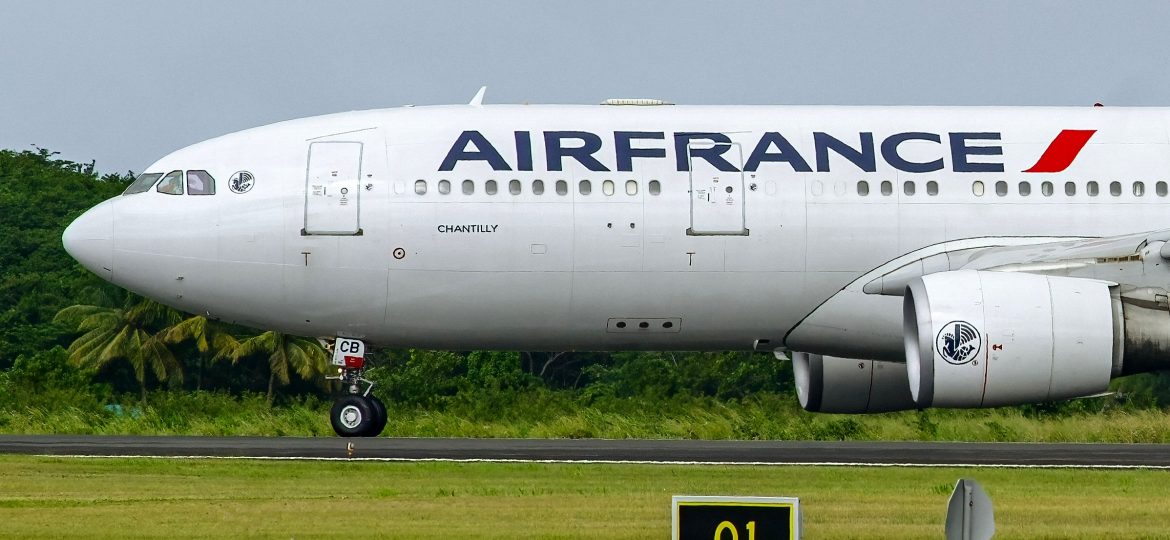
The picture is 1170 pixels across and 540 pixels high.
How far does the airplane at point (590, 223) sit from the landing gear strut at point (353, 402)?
26 mm

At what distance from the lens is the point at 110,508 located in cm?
1414

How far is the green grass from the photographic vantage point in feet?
86.3

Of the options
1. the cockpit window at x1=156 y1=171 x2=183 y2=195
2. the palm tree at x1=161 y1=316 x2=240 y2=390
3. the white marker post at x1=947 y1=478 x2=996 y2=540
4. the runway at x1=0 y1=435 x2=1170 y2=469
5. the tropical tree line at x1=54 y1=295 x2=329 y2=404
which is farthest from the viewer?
the palm tree at x1=161 y1=316 x2=240 y2=390

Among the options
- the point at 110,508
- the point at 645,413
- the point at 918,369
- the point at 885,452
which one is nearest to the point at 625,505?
the point at 110,508

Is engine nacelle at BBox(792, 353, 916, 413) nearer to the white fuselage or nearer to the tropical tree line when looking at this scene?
the white fuselage

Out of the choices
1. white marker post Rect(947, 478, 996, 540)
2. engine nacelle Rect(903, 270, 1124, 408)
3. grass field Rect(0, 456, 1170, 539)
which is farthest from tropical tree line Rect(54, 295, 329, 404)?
white marker post Rect(947, 478, 996, 540)

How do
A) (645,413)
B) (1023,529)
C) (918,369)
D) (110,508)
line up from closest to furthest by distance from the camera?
(1023,529)
(110,508)
(918,369)
(645,413)

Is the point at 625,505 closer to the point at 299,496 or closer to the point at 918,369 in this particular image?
the point at 299,496

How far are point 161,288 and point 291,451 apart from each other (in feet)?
9.04

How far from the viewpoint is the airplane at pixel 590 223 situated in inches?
811

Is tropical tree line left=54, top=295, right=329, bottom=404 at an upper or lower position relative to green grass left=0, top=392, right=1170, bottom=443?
upper

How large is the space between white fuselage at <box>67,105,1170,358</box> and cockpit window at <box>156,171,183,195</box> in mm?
113

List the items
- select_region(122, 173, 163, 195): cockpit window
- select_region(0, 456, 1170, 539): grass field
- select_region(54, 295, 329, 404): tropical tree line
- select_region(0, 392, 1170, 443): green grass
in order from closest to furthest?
1. select_region(0, 456, 1170, 539): grass field
2. select_region(122, 173, 163, 195): cockpit window
3. select_region(0, 392, 1170, 443): green grass
4. select_region(54, 295, 329, 404): tropical tree line

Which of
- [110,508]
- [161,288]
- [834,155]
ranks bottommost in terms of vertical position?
[110,508]
